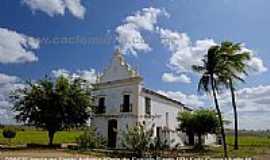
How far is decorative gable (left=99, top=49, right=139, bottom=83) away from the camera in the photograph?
114ft

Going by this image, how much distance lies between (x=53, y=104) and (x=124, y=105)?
6244 mm

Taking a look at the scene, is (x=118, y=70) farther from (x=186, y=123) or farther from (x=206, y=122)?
(x=206, y=122)

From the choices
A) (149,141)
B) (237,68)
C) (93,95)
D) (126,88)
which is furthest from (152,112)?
(149,141)

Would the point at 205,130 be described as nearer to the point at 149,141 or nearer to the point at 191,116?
the point at 191,116

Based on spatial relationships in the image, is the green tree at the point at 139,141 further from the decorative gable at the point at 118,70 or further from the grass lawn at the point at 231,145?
the decorative gable at the point at 118,70

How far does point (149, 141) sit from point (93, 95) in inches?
863

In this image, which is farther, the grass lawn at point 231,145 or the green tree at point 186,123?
the green tree at point 186,123

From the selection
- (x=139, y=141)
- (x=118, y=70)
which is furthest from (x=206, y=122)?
(x=139, y=141)

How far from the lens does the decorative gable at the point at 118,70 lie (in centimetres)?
3464

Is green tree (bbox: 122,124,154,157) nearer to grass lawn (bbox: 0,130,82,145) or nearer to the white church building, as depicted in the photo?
the white church building

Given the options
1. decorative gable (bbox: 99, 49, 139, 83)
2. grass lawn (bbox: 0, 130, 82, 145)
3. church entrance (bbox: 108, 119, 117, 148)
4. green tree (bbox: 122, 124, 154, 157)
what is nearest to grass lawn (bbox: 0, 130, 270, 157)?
grass lawn (bbox: 0, 130, 82, 145)

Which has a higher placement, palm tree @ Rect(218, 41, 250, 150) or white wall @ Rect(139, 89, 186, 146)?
palm tree @ Rect(218, 41, 250, 150)

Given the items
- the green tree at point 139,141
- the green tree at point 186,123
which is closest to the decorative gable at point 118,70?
the green tree at point 186,123

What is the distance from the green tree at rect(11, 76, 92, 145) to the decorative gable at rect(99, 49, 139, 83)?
3.37 meters
